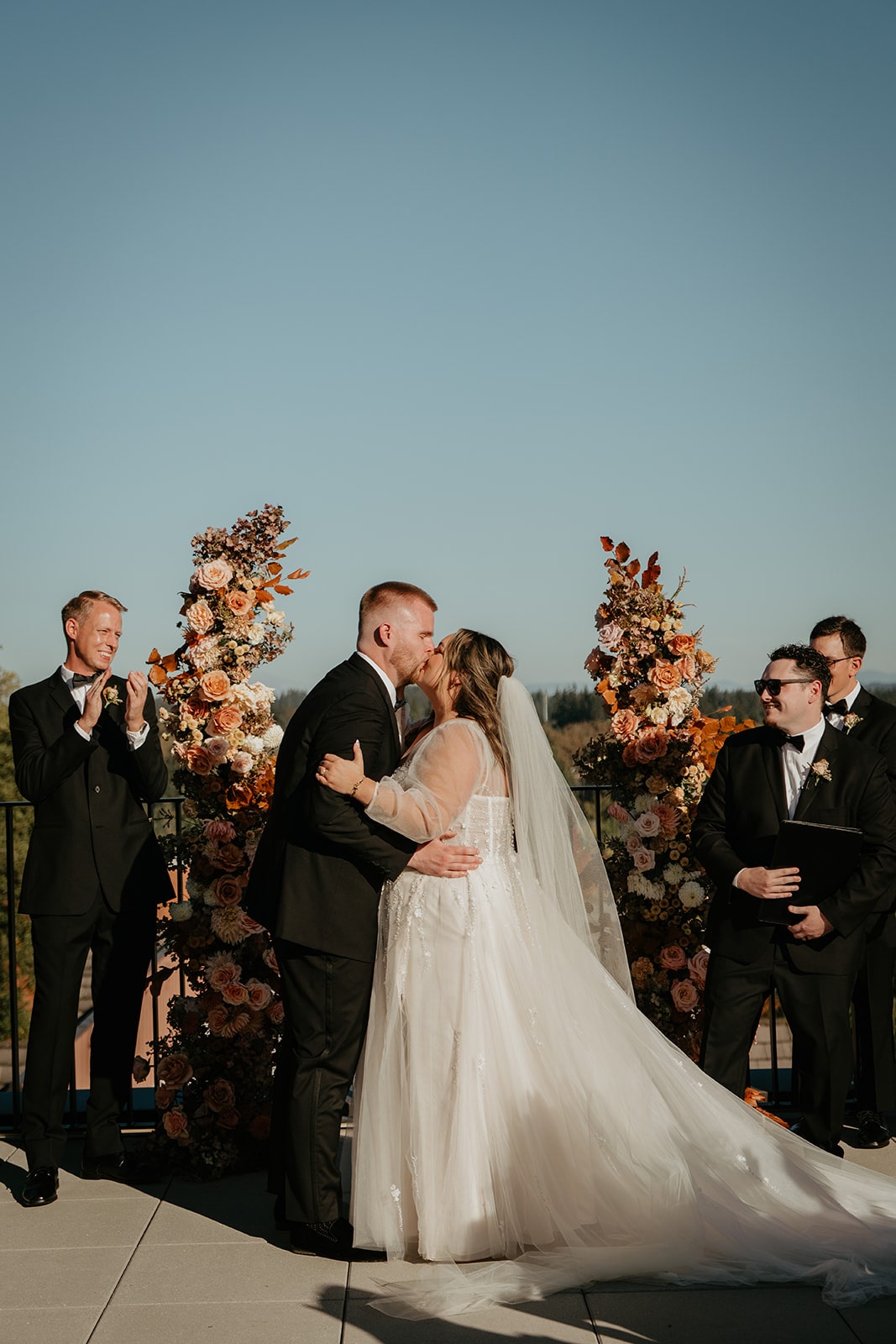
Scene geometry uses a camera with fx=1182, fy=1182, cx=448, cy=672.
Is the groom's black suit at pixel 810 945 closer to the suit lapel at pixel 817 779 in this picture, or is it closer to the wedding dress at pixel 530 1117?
the suit lapel at pixel 817 779

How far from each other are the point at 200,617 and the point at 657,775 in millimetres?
2181

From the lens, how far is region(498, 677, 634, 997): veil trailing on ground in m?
4.16

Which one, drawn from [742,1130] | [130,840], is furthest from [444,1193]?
[130,840]

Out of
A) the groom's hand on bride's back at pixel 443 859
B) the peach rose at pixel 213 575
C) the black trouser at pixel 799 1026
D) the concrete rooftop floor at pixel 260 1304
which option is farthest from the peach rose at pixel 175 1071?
the black trouser at pixel 799 1026

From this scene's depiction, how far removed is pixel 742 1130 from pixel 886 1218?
19.9 inches

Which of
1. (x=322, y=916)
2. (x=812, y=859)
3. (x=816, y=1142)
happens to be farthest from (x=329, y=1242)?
(x=812, y=859)

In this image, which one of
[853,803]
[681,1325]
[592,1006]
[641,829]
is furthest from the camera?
[641,829]

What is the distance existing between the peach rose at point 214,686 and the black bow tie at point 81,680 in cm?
44

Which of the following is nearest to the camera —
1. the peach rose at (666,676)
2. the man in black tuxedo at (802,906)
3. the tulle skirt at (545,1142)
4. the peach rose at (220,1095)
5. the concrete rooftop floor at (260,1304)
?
the concrete rooftop floor at (260,1304)

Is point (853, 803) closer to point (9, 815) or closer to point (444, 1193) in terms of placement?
point (444, 1193)

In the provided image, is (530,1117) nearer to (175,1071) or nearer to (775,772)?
(775,772)

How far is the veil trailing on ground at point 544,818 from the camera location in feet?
13.6

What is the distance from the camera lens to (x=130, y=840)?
4.84m

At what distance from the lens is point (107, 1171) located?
15.8ft
